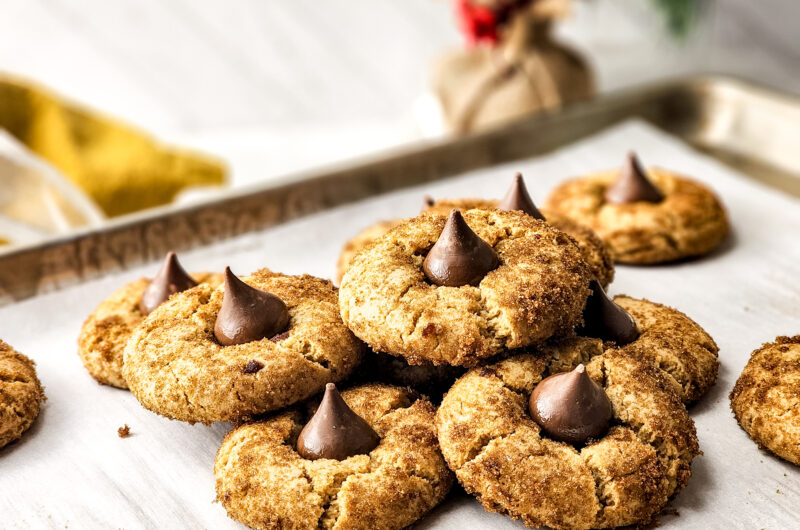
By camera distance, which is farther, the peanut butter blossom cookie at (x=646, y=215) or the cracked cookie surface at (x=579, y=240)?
the peanut butter blossom cookie at (x=646, y=215)

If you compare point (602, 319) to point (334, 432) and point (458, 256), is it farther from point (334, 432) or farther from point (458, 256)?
point (334, 432)

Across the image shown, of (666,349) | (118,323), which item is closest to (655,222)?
(666,349)

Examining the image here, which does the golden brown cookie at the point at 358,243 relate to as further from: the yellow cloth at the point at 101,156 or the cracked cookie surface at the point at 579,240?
the yellow cloth at the point at 101,156

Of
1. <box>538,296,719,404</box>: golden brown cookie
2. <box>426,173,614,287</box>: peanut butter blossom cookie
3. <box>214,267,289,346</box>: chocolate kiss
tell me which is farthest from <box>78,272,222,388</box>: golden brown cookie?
<box>538,296,719,404</box>: golden brown cookie

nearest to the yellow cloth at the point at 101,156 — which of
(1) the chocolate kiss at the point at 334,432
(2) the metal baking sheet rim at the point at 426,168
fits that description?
(2) the metal baking sheet rim at the point at 426,168

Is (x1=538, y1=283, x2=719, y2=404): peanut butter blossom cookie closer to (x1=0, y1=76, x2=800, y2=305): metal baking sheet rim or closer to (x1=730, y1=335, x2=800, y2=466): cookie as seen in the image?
(x1=730, y1=335, x2=800, y2=466): cookie
